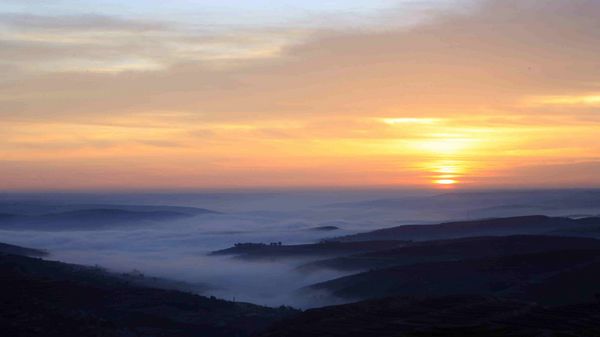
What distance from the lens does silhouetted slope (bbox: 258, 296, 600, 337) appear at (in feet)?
62.1

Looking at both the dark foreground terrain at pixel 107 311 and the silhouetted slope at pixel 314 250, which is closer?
the dark foreground terrain at pixel 107 311

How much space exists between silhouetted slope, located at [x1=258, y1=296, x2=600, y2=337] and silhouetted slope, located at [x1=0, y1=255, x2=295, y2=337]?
10.7 feet

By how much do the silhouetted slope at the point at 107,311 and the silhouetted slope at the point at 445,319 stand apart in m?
3.28

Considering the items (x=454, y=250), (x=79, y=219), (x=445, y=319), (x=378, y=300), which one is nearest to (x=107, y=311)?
(x=378, y=300)

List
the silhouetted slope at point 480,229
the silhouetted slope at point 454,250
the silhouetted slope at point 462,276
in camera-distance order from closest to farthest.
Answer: the silhouetted slope at point 462,276, the silhouetted slope at point 454,250, the silhouetted slope at point 480,229

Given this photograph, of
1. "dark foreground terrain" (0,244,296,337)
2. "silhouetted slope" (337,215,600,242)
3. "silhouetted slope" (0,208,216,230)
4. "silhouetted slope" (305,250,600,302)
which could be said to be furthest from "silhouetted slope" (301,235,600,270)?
"silhouetted slope" (0,208,216,230)

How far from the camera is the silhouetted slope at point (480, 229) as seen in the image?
55.8 meters

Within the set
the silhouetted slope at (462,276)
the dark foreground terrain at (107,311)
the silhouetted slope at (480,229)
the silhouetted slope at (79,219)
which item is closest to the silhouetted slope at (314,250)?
the silhouetted slope at (480,229)

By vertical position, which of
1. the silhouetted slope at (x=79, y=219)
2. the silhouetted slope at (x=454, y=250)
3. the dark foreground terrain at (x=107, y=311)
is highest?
the silhouetted slope at (x=79, y=219)

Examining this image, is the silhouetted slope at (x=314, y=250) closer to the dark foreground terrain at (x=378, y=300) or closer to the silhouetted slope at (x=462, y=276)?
the dark foreground terrain at (x=378, y=300)

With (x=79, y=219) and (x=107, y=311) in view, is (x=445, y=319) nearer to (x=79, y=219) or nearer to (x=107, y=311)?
(x=107, y=311)

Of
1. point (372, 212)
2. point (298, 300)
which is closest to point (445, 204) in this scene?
point (372, 212)

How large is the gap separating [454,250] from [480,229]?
18977 millimetres

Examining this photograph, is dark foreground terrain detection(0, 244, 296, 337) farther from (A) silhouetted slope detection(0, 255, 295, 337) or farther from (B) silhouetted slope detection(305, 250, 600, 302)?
(B) silhouetted slope detection(305, 250, 600, 302)
